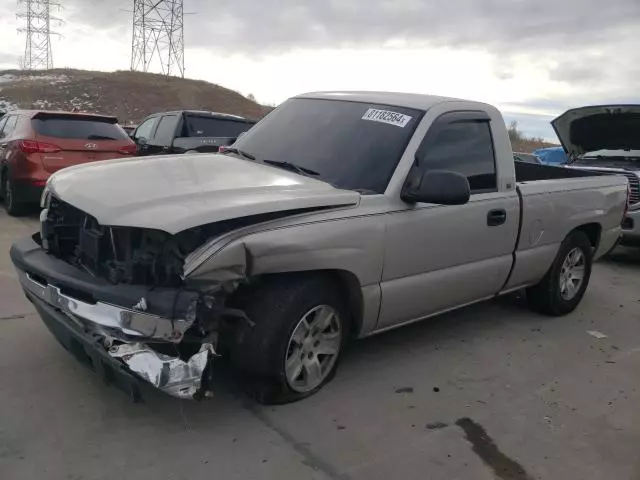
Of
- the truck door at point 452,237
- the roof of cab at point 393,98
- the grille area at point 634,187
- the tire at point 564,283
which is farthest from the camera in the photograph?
the grille area at point 634,187

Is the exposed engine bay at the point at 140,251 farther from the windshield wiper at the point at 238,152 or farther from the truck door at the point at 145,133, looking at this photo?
the truck door at the point at 145,133

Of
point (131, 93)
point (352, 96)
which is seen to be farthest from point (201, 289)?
point (131, 93)

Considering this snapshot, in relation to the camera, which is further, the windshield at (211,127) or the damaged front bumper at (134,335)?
the windshield at (211,127)

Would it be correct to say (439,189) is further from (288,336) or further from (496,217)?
(288,336)

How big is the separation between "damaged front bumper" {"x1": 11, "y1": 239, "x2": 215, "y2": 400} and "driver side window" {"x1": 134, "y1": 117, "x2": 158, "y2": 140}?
884cm

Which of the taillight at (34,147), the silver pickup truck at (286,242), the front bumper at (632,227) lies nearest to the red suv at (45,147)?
the taillight at (34,147)

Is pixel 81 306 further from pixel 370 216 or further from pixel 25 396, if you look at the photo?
pixel 370 216

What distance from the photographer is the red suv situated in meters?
8.26

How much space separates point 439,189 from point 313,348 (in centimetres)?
123

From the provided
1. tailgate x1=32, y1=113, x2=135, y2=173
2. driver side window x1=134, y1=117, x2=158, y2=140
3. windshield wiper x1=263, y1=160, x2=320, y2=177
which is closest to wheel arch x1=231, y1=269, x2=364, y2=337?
windshield wiper x1=263, y1=160, x2=320, y2=177

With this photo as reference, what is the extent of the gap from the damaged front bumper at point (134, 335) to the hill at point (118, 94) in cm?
4202

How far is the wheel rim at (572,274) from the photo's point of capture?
5.70 metres

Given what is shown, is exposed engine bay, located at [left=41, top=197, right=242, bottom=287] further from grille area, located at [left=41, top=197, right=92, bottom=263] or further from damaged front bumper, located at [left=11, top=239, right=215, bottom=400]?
grille area, located at [left=41, top=197, right=92, bottom=263]

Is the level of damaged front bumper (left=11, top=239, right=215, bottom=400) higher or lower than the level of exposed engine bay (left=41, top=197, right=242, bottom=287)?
lower
